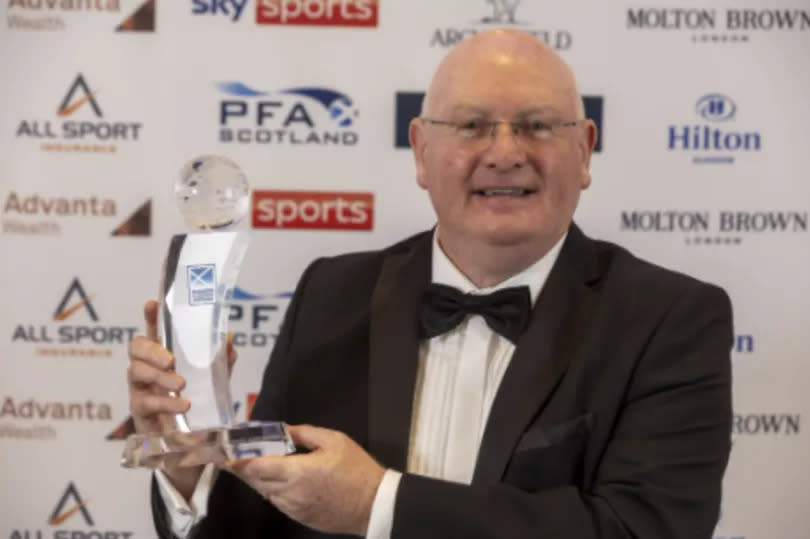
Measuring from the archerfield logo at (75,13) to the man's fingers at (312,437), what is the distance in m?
1.53

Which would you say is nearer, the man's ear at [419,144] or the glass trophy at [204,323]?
the glass trophy at [204,323]

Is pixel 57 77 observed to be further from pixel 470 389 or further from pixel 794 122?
pixel 794 122

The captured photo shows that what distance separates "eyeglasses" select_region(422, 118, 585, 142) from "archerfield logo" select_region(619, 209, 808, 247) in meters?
0.87

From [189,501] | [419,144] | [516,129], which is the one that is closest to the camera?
[189,501]

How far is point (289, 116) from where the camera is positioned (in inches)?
118

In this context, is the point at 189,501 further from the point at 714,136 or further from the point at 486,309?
the point at 714,136

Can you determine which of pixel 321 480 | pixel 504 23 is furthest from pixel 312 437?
pixel 504 23

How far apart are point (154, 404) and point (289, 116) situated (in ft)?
4.31

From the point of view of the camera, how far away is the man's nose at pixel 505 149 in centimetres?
214

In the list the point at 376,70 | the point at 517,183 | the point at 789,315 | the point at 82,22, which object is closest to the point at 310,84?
the point at 376,70

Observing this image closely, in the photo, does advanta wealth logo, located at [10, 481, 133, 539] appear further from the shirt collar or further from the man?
the shirt collar

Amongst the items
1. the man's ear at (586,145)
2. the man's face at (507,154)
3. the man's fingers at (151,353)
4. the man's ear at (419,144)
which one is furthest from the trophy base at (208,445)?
the man's ear at (586,145)

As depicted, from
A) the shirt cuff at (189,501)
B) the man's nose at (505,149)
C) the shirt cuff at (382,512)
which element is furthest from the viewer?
the man's nose at (505,149)

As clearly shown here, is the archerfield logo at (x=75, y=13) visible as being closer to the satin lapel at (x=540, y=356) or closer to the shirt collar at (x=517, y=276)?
the shirt collar at (x=517, y=276)
